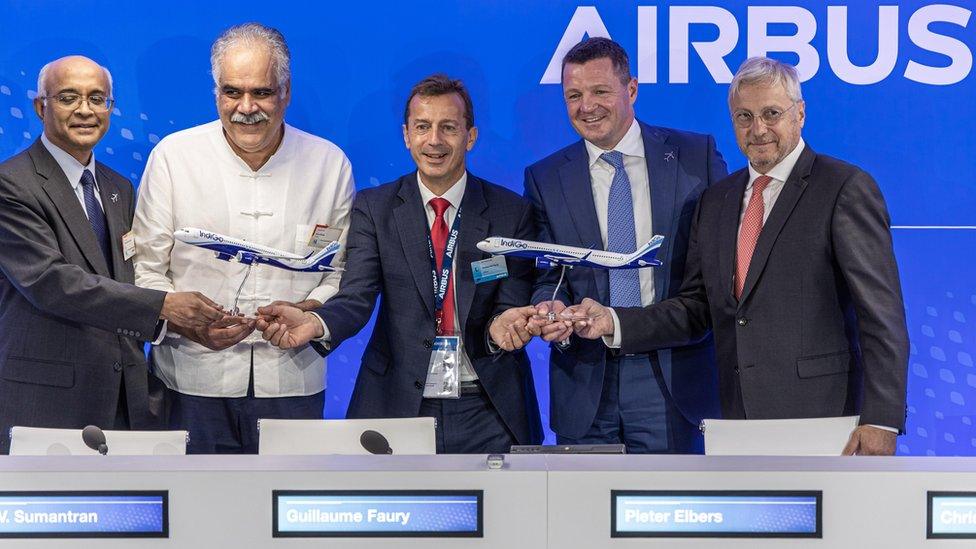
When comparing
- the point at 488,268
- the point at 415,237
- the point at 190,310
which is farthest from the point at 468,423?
the point at 190,310

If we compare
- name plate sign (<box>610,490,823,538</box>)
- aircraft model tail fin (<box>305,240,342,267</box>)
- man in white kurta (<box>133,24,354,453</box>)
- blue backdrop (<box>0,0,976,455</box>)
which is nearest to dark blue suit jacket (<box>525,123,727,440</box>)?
aircraft model tail fin (<box>305,240,342,267</box>)

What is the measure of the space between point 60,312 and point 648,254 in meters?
2.09

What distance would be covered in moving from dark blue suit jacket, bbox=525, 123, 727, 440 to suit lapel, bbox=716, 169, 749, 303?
12.0 inches

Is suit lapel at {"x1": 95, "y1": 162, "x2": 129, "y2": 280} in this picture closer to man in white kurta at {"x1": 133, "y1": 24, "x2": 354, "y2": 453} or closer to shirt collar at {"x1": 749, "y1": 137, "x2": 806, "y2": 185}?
man in white kurta at {"x1": 133, "y1": 24, "x2": 354, "y2": 453}

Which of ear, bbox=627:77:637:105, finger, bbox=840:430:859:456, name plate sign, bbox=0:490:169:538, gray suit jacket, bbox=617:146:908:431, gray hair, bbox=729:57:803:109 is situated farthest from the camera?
ear, bbox=627:77:637:105

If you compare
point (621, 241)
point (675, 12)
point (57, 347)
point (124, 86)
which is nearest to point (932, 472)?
point (621, 241)

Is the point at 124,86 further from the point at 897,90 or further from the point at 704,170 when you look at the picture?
the point at 897,90

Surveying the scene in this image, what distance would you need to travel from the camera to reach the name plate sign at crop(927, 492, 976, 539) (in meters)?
1.83

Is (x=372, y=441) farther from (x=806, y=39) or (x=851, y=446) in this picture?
(x=806, y=39)

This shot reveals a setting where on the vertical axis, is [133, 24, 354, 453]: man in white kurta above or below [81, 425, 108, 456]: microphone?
above

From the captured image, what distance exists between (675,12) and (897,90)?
114cm

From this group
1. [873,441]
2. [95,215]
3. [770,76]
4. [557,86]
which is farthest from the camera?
[557,86]

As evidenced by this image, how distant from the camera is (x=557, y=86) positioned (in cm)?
503

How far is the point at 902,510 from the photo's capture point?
1850 millimetres
